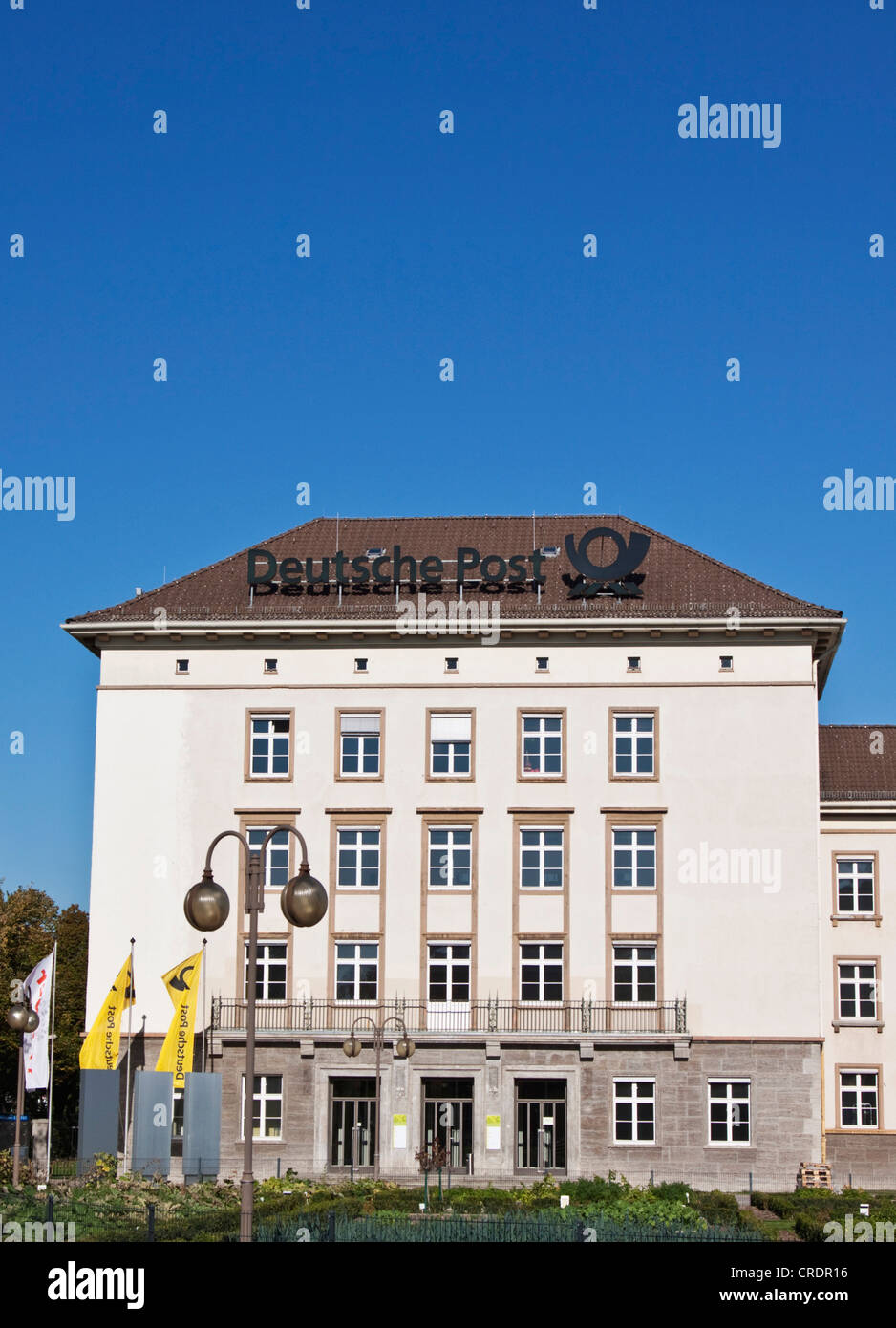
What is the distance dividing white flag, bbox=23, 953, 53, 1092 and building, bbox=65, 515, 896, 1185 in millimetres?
4978

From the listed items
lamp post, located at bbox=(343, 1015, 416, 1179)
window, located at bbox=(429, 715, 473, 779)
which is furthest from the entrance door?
window, located at bbox=(429, 715, 473, 779)

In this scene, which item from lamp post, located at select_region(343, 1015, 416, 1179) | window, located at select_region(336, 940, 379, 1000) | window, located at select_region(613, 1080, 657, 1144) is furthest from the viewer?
window, located at select_region(336, 940, 379, 1000)

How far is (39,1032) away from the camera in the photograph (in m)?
41.3

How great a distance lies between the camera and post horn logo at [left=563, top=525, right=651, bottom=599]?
47719 millimetres

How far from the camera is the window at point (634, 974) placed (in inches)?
1789

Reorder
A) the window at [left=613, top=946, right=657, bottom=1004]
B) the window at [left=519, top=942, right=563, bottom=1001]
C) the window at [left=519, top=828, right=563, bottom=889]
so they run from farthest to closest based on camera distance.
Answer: the window at [left=519, top=828, right=563, bottom=889] → the window at [left=519, top=942, right=563, bottom=1001] → the window at [left=613, top=946, right=657, bottom=1004]

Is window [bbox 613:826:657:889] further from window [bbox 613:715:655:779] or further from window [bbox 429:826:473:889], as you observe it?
window [bbox 429:826:473:889]

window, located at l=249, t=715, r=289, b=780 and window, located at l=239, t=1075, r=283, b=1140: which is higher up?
window, located at l=249, t=715, r=289, b=780

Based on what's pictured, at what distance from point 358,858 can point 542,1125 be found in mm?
8906

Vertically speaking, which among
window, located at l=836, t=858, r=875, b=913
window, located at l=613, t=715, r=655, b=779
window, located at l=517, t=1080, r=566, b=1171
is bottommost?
window, located at l=517, t=1080, r=566, b=1171

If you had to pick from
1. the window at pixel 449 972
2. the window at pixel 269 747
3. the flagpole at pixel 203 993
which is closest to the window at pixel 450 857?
the window at pixel 449 972

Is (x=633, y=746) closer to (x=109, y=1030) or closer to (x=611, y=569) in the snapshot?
(x=611, y=569)
